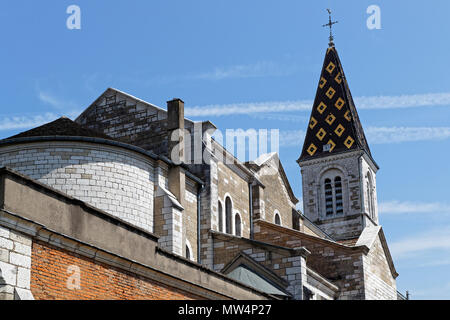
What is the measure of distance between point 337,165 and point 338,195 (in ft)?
6.92

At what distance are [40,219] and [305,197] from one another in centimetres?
3861

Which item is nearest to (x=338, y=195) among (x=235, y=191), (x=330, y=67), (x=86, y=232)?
(x=330, y=67)

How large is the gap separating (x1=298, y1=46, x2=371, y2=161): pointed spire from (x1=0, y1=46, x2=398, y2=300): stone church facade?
640 inches

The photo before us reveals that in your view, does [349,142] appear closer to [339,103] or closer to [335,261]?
[339,103]

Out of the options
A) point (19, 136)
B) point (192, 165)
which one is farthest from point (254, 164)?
point (19, 136)

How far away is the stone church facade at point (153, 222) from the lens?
1136 centimetres

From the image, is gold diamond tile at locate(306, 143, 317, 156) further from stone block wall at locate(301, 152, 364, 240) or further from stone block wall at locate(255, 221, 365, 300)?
stone block wall at locate(255, 221, 365, 300)

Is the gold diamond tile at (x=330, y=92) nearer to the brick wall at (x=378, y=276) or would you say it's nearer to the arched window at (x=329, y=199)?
the arched window at (x=329, y=199)

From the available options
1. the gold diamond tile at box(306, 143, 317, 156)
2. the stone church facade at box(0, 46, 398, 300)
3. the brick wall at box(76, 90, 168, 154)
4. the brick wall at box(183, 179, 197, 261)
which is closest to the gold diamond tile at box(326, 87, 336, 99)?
the gold diamond tile at box(306, 143, 317, 156)

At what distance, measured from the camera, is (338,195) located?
47.9 metres
